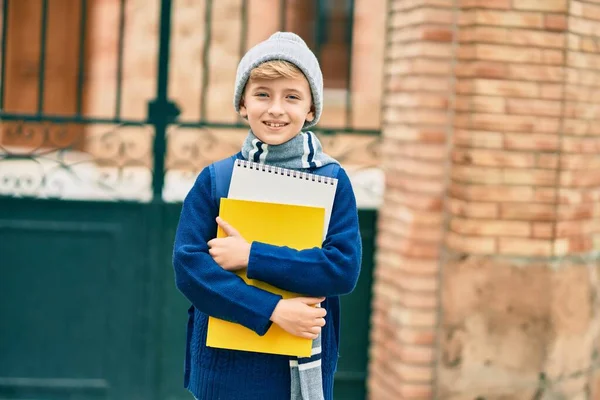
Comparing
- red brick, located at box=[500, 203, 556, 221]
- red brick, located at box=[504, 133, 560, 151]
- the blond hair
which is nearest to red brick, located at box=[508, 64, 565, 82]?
red brick, located at box=[504, 133, 560, 151]

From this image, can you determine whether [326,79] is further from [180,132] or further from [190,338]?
[190,338]

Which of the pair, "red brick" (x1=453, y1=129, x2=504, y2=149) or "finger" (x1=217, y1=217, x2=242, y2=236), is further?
"red brick" (x1=453, y1=129, x2=504, y2=149)

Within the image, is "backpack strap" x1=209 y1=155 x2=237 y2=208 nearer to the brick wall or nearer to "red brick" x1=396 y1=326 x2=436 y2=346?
the brick wall

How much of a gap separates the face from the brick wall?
83.8 inches

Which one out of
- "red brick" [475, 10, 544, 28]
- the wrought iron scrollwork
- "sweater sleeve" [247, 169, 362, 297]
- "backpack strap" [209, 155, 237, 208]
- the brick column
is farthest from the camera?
the wrought iron scrollwork

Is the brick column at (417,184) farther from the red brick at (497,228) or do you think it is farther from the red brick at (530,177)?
the red brick at (530,177)

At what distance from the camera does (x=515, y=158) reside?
4125 millimetres

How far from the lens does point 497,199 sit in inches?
162

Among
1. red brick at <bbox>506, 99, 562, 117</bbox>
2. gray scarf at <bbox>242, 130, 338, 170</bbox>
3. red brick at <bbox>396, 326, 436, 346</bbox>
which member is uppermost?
red brick at <bbox>506, 99, 562, 117</bbox>

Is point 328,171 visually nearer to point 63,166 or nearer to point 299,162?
point 299,162

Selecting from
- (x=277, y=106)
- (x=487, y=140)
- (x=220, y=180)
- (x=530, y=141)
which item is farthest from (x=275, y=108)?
(x=530, y=141)

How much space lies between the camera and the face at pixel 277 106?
2.14 metres

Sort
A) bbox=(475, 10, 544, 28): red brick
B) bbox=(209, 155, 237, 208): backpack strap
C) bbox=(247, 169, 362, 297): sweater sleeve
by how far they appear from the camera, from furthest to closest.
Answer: bbox=(475, 10, 544, 28): red brick, bbox=(209, 155, 237, 208): backpack strap, bbox=(247, 169, 362, 297): sweater sleeve

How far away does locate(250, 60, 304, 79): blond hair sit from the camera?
211 centimetres
